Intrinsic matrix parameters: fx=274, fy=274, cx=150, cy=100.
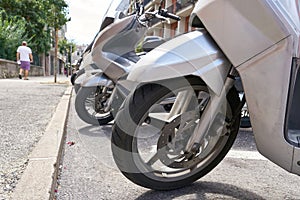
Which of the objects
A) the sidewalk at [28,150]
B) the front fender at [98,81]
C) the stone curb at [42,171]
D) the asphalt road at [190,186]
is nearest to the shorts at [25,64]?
the sidewalk at [28,150]

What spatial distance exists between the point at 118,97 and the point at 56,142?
2.63ft

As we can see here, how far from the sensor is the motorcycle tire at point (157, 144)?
1.38 meters

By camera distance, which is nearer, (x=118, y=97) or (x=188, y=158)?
(x=188, y=158)

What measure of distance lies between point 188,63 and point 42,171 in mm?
1116

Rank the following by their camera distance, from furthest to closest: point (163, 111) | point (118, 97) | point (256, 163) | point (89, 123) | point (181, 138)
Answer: point (89, 123) → point (118, 97) → point (256, 163) → point (163, 111) → point (181, 138)

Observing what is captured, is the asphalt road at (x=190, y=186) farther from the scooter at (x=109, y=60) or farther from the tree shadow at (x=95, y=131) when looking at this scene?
the scooter at (x=109, y=60)

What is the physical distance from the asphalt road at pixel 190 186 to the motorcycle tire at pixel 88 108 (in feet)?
2.32

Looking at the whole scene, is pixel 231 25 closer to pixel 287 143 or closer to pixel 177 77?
pixel 177 77

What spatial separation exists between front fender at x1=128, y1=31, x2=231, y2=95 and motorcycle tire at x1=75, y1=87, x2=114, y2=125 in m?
1.86

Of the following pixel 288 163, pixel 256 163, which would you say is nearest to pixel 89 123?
pixel 256 163

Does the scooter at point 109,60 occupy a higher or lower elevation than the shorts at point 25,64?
higher

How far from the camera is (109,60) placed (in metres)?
2.90

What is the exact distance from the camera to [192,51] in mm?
1361

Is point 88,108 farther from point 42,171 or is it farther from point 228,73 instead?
point 228,73
